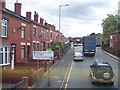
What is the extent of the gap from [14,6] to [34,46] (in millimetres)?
10418

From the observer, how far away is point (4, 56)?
2892 centimetres

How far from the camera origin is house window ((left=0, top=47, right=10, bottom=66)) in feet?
93.1

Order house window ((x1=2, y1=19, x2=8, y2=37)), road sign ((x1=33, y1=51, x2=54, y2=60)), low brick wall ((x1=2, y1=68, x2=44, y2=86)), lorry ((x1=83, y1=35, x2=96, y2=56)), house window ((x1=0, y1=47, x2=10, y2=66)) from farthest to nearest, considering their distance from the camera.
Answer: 1. lorry ((x1=83, y1=35, x2=96, y2=56))
2. house window ((x1=2, y1=19, x2=8, y2=37))
3. house window ((x1=0, y1=47, x2=10, y2=66))
4. road sign ((x1=33, y1=51, x2=54, y2=60))
5. low brick wall ((x1=2, y1=68, x2=44, y2=86))

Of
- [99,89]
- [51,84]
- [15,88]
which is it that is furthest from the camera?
[51,84]

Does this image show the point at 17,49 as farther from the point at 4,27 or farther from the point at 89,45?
the point at 89,45

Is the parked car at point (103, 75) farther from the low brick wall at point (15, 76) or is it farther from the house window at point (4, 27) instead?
the house window at point (4, 27)

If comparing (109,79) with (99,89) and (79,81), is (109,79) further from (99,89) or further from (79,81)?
(79,81)

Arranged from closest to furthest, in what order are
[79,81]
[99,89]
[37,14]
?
1. [99,89]
2. [79,81]
3. [37,14]

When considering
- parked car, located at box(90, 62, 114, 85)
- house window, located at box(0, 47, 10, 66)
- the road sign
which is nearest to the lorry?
house window, located at box(0, 47, 10, 66)

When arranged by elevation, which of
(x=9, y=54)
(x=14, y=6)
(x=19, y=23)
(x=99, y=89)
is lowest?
(x=99, y=89)

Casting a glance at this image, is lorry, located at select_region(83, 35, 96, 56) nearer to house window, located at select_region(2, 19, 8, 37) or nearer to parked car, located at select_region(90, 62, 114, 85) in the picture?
house window, located at select_region(2, 19, 8, 37)

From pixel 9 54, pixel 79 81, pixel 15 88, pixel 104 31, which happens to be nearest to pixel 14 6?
pixel 9 54

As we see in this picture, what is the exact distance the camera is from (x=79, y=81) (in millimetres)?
26125

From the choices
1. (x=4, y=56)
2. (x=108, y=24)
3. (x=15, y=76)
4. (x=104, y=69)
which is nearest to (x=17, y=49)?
(x=4, y=56)
